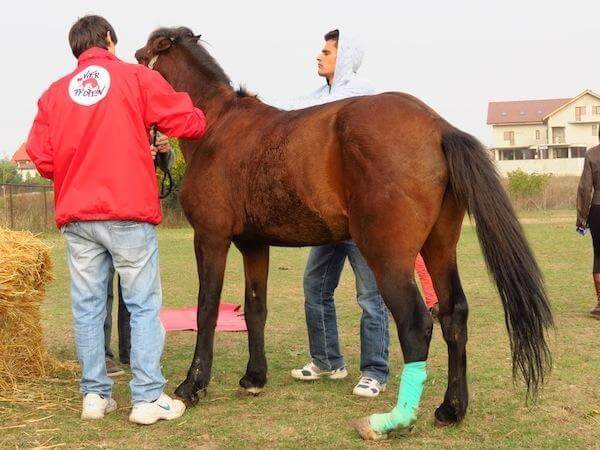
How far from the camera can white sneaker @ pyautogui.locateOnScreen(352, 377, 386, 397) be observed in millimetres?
4848

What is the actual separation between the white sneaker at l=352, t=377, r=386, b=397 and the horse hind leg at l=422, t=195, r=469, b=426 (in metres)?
0.77

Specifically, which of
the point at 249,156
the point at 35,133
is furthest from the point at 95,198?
the point at 249,156

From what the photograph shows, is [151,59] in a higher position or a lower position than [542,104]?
lower

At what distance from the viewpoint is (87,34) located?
4473mm

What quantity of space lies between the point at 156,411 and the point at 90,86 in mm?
2045

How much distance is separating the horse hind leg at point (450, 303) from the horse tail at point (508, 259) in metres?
0.22

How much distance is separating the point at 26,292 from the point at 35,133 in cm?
132

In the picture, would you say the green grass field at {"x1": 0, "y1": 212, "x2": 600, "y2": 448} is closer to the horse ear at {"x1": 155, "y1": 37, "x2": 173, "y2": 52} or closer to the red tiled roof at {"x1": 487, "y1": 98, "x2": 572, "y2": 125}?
the horse ear at {"x1": 155, "y1": 37, "x2": 173, "y2": 52}

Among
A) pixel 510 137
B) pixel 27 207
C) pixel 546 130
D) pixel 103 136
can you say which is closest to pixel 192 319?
pixel 103 136

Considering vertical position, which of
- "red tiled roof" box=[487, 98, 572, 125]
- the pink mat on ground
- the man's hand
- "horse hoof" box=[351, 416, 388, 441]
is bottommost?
the pink mat on ground

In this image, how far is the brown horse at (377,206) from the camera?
12.9ft

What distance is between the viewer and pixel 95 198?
416cm

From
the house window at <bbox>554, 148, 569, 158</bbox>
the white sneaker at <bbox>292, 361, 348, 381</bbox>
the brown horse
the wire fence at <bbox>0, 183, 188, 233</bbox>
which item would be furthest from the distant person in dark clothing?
the house window at <bbox>554, 148, 569, 158</bbox>

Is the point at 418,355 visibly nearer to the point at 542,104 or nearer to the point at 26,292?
the point at 26,292
